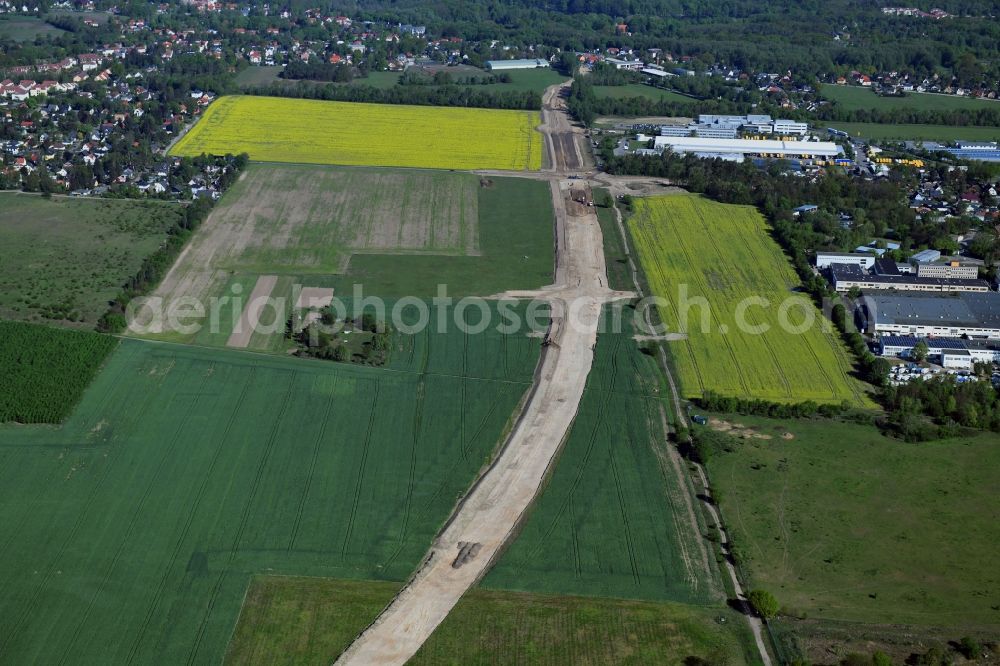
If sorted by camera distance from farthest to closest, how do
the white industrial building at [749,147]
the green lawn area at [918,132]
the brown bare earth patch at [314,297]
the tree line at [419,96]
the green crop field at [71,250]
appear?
the tree line at [419,96]
the green lawn area at [918,132]
the white industrial building at [749,147]
the brown bare earth patch at [314,297]
the green crop field at [71,250]

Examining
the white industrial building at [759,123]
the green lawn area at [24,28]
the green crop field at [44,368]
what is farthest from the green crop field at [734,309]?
the green lawn area at [24,28]

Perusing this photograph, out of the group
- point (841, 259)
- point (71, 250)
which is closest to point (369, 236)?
point (71, 250)

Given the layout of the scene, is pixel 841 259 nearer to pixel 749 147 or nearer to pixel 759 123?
pixel 749 147

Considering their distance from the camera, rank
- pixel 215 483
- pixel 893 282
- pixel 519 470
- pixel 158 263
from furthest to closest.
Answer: pixel 893 282 < pixel 158 263 < pixel 519 470 < pixel 215 483

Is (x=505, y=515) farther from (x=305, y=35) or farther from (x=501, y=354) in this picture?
(x=305, y=35)

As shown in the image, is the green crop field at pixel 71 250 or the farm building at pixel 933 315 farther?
the green crop field at pixel 71 250

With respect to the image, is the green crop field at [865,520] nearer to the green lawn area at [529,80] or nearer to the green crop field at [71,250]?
the green crop field at [71,250]
